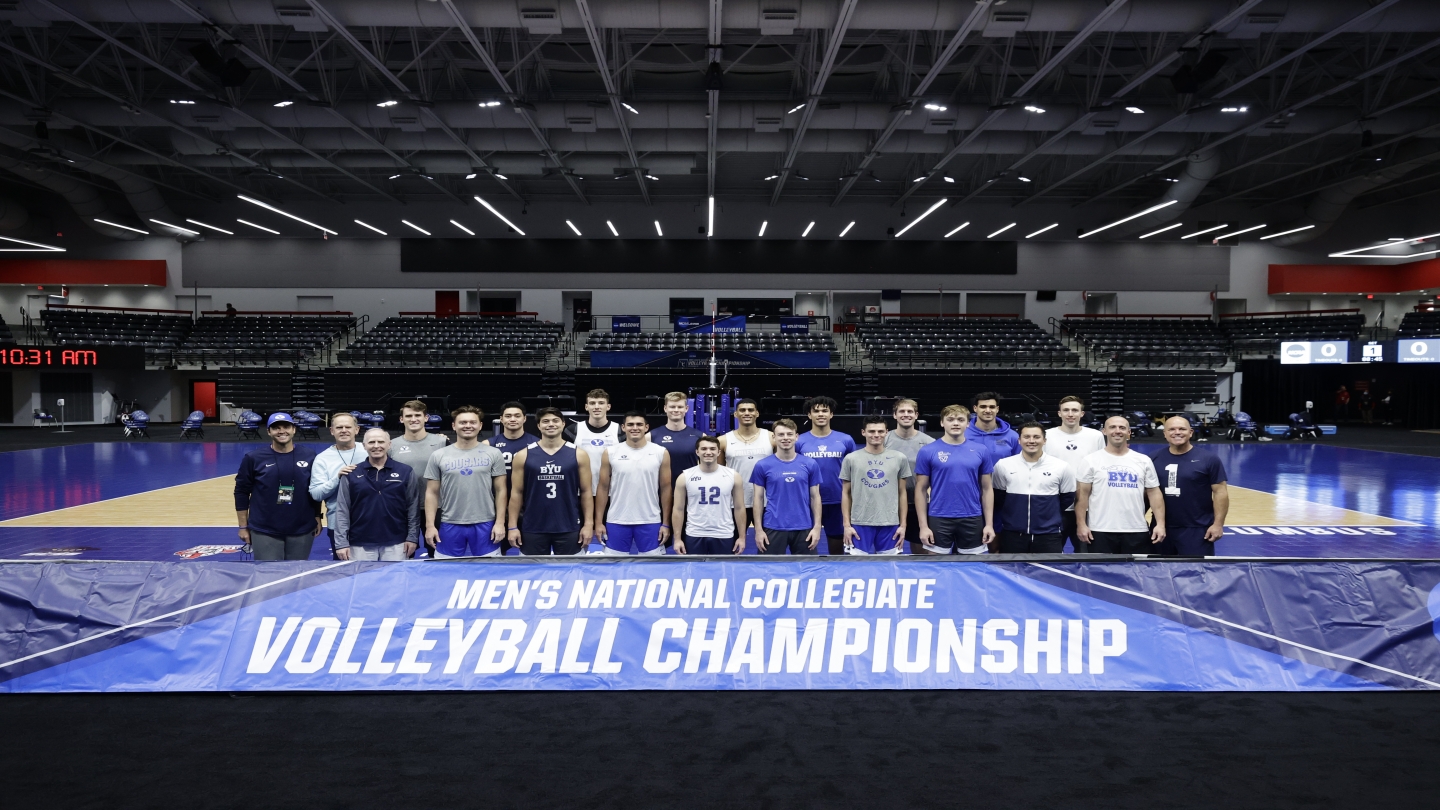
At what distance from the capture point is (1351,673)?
4.45 metres

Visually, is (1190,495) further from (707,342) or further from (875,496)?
(707,342)

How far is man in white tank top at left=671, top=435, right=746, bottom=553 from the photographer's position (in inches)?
240

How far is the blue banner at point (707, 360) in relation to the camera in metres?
27.0

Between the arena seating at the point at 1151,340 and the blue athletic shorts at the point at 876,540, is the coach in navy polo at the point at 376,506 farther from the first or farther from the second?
the arena seating at the point at 1151,340

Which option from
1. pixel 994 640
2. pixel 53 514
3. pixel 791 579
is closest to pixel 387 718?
pixel 791 579

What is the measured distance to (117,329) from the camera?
Result: 2927cm

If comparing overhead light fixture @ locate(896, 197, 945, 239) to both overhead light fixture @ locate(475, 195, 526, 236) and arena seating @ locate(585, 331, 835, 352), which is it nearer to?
arena seating @ locate(585, 331, 835, 352)

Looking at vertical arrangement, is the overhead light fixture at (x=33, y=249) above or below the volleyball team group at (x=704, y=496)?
above

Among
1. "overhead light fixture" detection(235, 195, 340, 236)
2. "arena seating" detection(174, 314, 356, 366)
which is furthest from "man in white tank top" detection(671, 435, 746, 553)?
"overhead light fixture" detection(235, 195, 340, 236)

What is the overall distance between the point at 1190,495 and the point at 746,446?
3574mm

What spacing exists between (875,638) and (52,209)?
3893cm

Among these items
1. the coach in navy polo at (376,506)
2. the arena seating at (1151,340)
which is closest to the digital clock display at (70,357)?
the coach in navy polo at (376,506)

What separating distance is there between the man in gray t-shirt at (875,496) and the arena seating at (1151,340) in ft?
84.1

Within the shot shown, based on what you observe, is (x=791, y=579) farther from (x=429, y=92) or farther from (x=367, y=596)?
(x=429, y=92)
